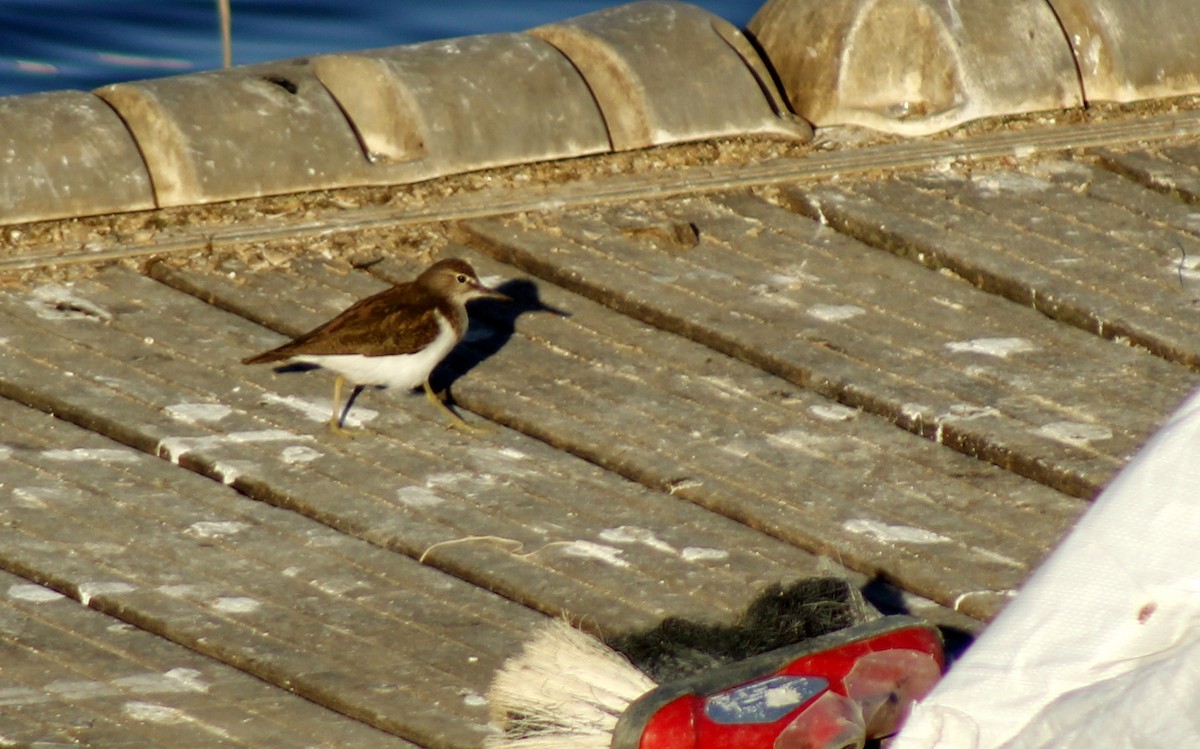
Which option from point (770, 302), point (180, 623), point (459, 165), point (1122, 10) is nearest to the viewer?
point (180, 623)

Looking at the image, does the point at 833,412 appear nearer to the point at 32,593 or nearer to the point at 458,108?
the point at 458,108

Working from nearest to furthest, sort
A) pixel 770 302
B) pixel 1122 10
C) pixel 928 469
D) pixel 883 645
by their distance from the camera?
pixel 883 645 < pixel 928 469 < pixel 770 302 < pixel 1122 10

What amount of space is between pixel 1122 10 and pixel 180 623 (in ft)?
12.6

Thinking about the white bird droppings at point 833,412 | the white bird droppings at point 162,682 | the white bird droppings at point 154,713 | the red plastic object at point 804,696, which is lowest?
the white bird droppings at point 162,682

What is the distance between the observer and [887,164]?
5480 millimetres

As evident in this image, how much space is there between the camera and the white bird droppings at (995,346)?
4.54 m

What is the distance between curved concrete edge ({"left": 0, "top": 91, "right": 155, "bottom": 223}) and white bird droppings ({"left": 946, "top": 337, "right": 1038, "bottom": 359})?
2.07m

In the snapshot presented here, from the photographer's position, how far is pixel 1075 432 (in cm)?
418

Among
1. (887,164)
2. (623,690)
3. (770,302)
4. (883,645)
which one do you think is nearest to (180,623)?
(623,690)

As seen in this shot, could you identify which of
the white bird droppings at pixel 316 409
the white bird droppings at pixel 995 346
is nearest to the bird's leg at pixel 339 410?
the white bird droppings at pixel 316 409

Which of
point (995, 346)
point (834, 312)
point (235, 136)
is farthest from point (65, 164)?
point (995, 346)

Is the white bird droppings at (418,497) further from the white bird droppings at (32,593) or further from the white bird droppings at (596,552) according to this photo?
the white bird droppings at (32,593)

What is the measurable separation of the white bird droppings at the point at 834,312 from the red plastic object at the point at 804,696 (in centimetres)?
176

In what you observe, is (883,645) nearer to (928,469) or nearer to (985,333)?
(928,469)
